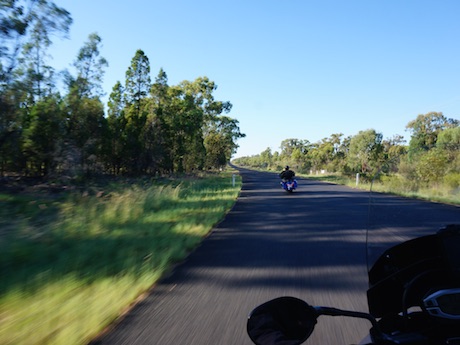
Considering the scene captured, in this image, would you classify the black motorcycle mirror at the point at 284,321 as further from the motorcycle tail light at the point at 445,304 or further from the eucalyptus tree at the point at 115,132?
the eucalyptus tree at the point at 115,132

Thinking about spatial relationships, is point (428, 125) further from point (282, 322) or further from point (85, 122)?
point (282, 322)

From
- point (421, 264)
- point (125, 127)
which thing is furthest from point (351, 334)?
point (125, 127)

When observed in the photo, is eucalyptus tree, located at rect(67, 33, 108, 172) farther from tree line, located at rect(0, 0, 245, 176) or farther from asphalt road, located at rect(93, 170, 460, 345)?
asphalt road, located at rect(93, 170, 460, 345)

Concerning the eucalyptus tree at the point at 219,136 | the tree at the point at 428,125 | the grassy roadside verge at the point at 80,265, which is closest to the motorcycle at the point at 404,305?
the grassy roadside verge at the point at 80,265

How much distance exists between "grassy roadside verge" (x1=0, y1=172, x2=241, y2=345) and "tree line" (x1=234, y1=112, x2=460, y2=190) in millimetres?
3205

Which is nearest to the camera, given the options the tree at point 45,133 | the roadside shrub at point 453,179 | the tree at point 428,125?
the roadside shrub at point 453,179

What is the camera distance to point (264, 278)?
5270mm

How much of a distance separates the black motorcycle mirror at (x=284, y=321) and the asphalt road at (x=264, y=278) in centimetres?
97

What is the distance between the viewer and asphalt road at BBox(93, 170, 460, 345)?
3312mm

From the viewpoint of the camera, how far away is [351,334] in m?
3.38

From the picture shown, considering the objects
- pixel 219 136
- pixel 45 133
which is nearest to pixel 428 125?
pixel 219 136

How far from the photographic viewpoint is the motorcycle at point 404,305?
173 centimetres

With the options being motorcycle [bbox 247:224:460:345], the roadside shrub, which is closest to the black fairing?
motorcycle [bbox 247:224:460:345]

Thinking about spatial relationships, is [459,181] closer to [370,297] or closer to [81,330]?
[370,297]
